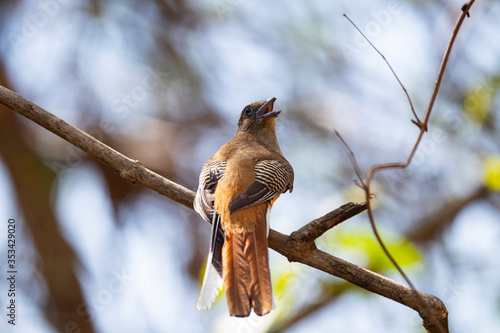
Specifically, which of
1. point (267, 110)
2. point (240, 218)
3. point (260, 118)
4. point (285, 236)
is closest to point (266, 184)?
point (240, 218)

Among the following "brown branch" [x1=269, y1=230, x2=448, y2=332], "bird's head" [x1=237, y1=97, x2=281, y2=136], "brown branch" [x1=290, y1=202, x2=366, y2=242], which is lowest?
"brown branch" [x1=269, y1=230, x2=448, y2=332]

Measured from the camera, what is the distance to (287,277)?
Result: 3719 mm

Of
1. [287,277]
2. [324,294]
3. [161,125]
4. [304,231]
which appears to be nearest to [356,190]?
[324,294]

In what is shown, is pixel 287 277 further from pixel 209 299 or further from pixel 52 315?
pixel 52 315

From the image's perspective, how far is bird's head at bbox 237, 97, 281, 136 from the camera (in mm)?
4969

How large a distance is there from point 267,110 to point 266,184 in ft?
4.75

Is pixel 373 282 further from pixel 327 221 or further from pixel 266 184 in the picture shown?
pixel 266 184

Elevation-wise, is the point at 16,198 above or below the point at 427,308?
below

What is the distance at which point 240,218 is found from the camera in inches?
140

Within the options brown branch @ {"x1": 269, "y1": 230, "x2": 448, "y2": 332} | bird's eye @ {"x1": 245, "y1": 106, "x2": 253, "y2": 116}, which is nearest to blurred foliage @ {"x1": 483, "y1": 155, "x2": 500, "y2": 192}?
brown branch @ {"x1": 269, "y1": 230, "x2": 448, "y2": 332}

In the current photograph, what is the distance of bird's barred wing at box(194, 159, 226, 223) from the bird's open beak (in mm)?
936

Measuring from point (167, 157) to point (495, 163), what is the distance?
Result: 3.73 metres

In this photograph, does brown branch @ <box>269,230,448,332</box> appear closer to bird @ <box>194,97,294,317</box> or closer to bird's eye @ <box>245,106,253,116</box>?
bird @ <box>194,97,294,317</box>

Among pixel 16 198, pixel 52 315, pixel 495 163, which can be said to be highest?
pixel 495 163
